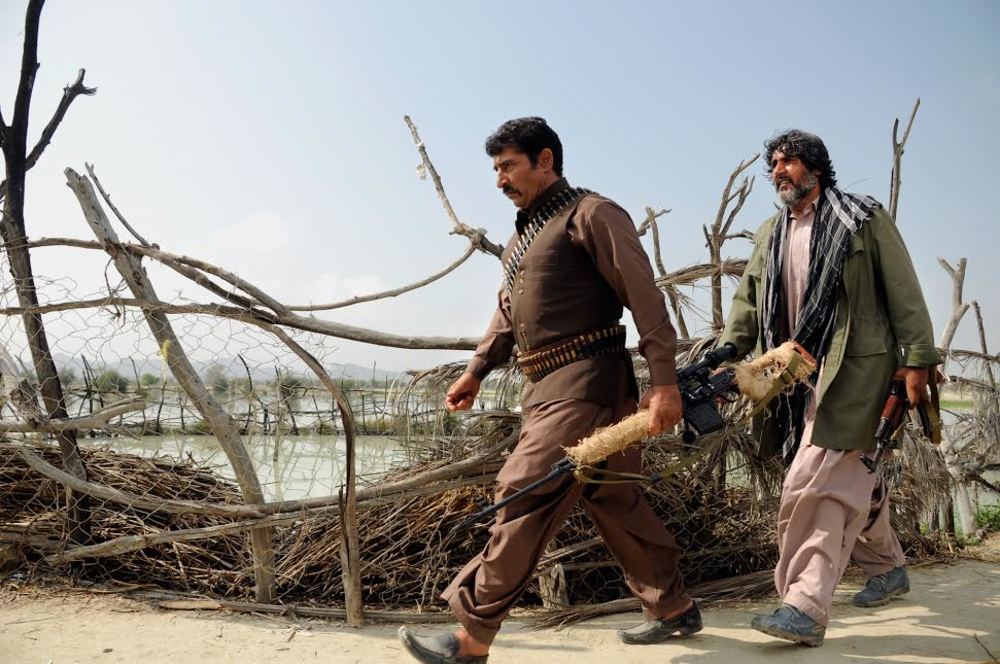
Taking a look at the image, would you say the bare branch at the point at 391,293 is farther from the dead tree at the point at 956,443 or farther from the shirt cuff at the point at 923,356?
the dead tree at the point at 956,443

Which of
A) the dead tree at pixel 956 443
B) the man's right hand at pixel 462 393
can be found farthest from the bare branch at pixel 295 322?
the dead tree at pixel 956 443

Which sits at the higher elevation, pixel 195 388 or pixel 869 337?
pixel 869 337

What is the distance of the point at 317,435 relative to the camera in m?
3.24

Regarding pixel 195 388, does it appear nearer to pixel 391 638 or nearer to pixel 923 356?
pixel 391 638

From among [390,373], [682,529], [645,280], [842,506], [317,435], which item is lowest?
[682,529]

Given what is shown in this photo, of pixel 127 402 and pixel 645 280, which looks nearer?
pixel 645 280

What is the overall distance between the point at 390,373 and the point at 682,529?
1523mm

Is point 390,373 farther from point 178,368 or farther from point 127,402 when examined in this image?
point 127,402

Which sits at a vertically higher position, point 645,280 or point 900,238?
point 900,238

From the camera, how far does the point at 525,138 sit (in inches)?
106

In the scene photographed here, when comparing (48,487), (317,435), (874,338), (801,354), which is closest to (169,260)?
(317,435)

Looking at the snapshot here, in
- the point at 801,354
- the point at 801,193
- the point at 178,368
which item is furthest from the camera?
the point at 178,368

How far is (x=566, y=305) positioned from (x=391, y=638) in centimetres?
139

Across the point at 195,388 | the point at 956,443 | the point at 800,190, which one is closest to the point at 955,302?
the point at 956,443
